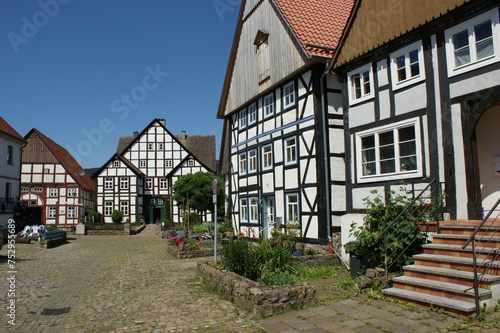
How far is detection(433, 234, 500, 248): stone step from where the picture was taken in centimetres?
769

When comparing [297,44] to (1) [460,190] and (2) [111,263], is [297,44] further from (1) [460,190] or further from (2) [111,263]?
(2) [111,263]

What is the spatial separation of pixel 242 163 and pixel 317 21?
836 cm

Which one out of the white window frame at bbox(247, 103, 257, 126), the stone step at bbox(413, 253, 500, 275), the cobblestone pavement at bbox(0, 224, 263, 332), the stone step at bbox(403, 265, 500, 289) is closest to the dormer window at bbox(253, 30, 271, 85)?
the white window frame at bbox(247, 103, 257, 126)

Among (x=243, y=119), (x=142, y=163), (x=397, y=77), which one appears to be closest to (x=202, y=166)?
(x=142, y=163)

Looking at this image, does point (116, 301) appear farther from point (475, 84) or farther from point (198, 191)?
point (198, 191)

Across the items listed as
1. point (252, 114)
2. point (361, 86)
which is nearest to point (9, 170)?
point (252, 114)

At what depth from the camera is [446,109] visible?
405 inches

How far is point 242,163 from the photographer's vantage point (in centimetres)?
2289

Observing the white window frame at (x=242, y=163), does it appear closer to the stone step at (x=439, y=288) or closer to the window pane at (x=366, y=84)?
the window pane at (x=366, y=84)

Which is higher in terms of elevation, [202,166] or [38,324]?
[202,166]

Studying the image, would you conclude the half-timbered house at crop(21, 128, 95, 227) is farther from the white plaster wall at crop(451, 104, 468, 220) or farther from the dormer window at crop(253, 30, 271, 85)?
the white plaster wall at crop(451, 104, 468, 220)

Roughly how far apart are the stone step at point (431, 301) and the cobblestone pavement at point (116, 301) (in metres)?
2.67

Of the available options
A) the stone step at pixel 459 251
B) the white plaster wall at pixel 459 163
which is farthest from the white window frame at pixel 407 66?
the stone step at pixel 459 251

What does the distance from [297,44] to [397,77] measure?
230 inches
